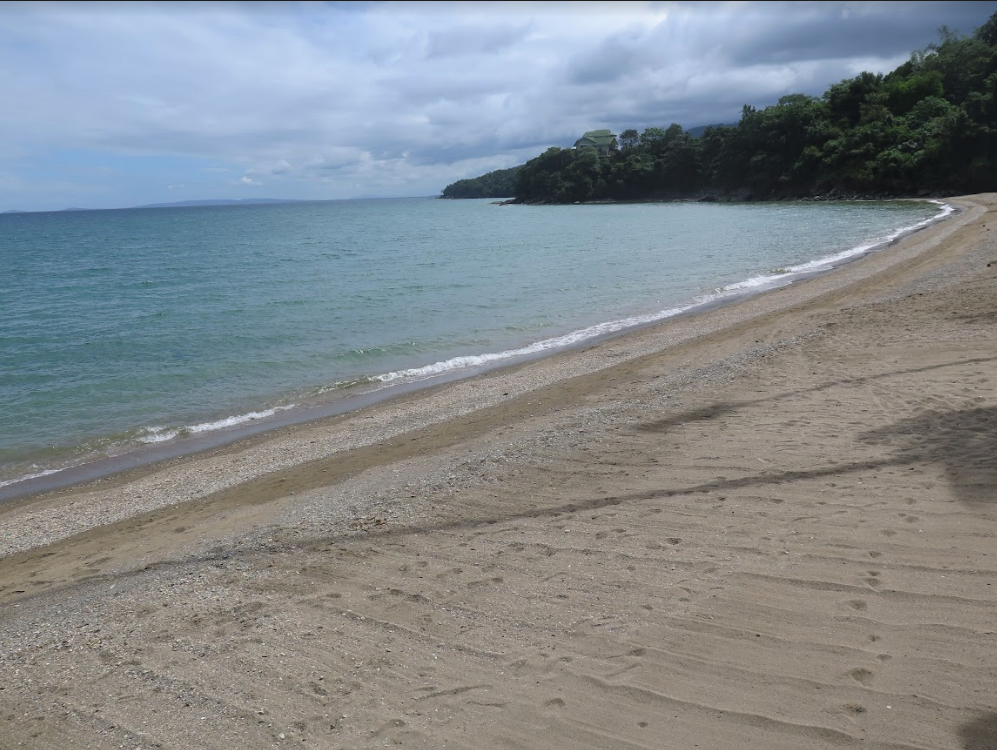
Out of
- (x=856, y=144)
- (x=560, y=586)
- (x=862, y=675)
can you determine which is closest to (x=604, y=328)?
(x=560, y=586)

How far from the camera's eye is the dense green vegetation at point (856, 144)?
6569 centimetres

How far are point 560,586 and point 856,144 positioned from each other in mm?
88127

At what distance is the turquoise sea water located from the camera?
1253 cm

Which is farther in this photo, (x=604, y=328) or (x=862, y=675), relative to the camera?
(x=604, y=328)

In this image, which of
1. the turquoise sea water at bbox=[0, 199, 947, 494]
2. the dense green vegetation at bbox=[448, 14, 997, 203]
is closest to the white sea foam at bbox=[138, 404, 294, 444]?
the turquoise sea water at bbox=[0, 199, 947, 494]

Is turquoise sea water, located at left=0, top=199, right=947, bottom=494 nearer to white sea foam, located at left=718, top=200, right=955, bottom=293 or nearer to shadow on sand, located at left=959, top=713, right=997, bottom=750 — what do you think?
white sea foam, located at left=718, top=200, right=955, bottom=293

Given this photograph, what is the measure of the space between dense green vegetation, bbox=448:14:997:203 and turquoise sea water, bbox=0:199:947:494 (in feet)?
101

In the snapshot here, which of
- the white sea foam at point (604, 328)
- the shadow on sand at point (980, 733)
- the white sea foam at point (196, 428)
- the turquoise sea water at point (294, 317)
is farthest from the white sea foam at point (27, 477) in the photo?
the shadow on sand at point (980, 733)

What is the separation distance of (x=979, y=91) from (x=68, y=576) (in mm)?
84955

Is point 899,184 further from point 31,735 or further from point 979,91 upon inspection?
point 31,735

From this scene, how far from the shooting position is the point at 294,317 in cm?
2077

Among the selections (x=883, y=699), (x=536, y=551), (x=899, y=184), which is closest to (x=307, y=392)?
(x=536, y=551)

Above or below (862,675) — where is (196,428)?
below

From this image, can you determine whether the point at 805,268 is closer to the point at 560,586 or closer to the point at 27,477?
the point at 560,586
